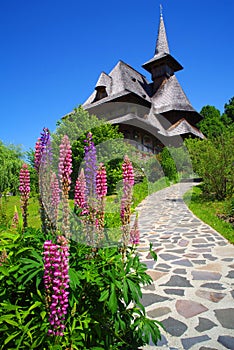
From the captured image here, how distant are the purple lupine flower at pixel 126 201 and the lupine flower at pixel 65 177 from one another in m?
0.50

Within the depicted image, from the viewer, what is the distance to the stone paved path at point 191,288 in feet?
9.49

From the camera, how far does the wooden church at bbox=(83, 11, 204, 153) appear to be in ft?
80.5

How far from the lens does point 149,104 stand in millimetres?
28109

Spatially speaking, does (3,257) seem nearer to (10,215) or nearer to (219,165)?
(10,215)

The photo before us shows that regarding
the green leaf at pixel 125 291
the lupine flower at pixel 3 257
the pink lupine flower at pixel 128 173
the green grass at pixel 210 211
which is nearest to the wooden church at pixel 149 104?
the green grass at pixel 210 211

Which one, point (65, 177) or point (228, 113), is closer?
point (65, 177)

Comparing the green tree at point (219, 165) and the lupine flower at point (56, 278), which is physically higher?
the green tree at point (219, 165)

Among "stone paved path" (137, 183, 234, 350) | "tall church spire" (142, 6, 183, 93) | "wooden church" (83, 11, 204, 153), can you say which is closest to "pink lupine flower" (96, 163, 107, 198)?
"stone paved path" (137, 183, 234, 350)

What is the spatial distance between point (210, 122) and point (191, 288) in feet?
123

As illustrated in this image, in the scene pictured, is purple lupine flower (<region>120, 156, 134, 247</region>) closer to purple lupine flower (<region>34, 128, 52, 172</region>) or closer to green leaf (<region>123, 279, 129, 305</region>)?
green leaf (<region>123, 279, 129, 305</region>)

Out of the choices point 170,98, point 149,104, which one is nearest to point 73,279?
point 149,104

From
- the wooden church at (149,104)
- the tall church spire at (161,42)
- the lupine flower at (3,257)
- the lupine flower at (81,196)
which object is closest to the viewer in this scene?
the lupine flower at (3,257)

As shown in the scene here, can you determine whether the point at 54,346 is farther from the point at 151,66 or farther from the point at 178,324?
the point at 151,66

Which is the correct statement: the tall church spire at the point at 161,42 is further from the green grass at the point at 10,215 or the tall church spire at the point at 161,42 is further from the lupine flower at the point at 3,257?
the lupine flower at the point at 3,257
